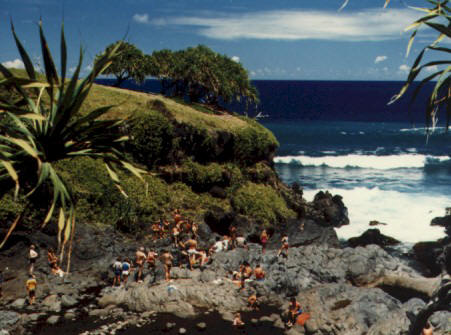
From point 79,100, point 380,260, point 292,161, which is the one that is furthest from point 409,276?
point 292,161

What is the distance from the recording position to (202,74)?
172 ft

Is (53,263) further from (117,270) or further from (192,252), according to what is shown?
(192,252)

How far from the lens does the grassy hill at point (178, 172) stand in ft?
101

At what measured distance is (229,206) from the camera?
3700 cm

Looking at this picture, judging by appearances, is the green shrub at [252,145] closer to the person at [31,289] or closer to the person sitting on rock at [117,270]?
the person sitting on rock at [117,270]

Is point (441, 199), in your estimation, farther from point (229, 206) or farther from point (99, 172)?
point (99, 172)

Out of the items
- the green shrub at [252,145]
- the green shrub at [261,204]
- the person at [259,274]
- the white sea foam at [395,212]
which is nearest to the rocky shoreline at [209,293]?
the person at [259,274]

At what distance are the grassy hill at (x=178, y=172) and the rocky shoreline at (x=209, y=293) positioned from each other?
2.75 m

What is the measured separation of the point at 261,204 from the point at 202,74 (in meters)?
21.2

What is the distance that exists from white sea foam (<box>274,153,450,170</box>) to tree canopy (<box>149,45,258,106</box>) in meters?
28.4

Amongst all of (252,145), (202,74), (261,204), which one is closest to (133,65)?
(202,74)

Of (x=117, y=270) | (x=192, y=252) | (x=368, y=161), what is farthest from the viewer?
(x=368, y=161)

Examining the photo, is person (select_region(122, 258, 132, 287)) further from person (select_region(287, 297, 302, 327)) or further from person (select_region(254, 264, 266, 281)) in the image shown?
person (select_region(287, 297, 302, 327))

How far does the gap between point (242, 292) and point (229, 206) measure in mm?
14508
